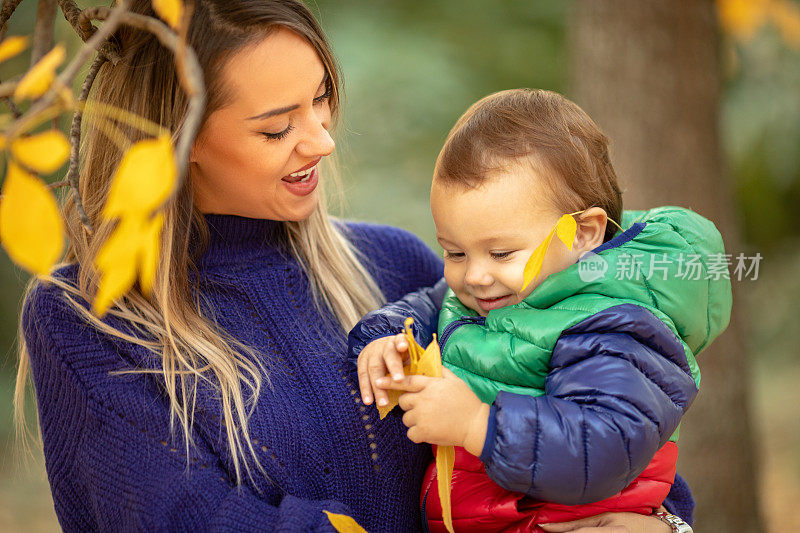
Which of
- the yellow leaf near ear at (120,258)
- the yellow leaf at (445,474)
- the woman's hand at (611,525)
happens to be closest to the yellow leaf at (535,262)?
the yellow leaf at (445,474)

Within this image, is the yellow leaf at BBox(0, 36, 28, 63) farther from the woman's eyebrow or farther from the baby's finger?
the baby's finger

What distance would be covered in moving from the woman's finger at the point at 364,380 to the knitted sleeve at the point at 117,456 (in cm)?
23

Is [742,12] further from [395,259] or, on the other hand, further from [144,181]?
[144,181]

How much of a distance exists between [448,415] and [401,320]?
414 millimetres

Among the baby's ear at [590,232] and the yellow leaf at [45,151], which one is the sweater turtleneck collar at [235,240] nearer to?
the baby's ear at [590,232]

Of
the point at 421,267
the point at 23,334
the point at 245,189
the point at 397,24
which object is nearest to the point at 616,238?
the point at 421,267

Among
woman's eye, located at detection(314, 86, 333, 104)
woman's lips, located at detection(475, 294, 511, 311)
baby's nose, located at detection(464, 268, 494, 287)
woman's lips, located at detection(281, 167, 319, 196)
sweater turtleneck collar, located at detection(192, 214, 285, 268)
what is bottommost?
woman's lips, located at detection(475, 294, 511, 311)

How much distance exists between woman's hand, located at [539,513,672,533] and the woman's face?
875mm

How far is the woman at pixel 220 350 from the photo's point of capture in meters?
1.55

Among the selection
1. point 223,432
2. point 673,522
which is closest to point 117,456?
point 223,432

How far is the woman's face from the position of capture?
1624mm

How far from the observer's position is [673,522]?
5.56 ft

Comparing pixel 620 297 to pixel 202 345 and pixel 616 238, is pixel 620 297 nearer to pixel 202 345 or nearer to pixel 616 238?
pixel 616 238

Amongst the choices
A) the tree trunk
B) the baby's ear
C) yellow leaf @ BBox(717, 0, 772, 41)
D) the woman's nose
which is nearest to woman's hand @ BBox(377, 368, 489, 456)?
the baby's ear
